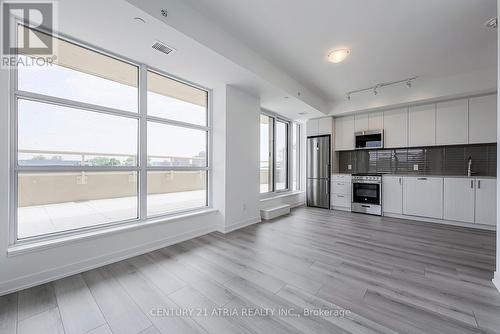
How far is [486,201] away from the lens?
11.6ft

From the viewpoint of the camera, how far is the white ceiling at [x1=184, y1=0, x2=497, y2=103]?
2.21 meters

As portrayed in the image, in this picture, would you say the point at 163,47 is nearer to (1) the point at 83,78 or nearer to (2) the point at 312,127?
(1) the point at 83,78

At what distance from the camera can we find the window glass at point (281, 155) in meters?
5.63

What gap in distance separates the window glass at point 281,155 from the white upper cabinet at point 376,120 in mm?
2172

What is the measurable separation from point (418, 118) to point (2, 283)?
22.5 feet

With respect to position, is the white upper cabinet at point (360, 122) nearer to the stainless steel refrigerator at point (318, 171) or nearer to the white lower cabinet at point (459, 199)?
the stainless steel refrigerator at point (318, 171)

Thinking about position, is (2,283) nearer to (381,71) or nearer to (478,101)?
(381,71)

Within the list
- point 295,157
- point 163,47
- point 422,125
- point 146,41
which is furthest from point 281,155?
point 146,41

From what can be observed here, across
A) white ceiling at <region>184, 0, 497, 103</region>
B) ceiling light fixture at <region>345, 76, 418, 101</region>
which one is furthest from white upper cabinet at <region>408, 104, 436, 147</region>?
white ceiling at <region>184, 0, 497, 103</region>

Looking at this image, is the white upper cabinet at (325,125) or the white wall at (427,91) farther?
the white upper cabinet at (325,125)

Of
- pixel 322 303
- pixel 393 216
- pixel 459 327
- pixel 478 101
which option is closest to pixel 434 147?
pixel 478 101

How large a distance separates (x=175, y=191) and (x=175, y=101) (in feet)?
4.94

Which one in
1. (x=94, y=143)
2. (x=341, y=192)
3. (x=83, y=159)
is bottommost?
(x=341, y=192)

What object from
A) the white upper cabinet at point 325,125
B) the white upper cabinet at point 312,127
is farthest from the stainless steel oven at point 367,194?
the white upper cabinet at point 312,127
